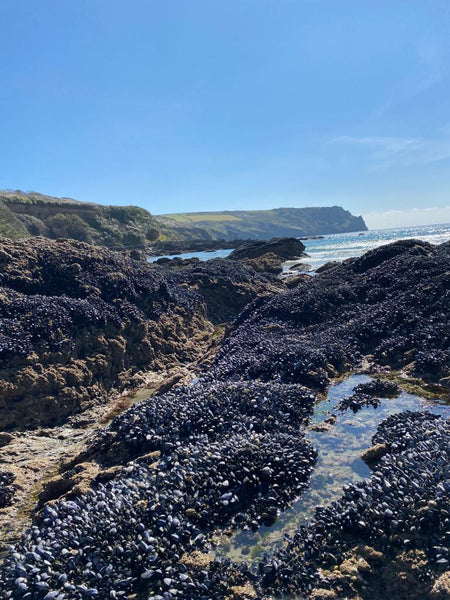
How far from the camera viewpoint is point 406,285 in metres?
15.0

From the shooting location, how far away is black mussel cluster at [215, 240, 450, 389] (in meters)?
10.5

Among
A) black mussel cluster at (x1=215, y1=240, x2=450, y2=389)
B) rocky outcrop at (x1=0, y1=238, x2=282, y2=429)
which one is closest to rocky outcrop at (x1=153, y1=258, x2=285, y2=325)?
rocky outcrop at (x1=0, y1=238, x2=282, y2=429)

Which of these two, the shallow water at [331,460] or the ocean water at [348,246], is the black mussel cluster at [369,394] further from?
the ocean water at [348,246]

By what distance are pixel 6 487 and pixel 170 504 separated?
3.89 m

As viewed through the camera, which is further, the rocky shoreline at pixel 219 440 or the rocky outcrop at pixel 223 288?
the rocky outcrop at pixel 223 288

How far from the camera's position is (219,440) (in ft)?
23.8

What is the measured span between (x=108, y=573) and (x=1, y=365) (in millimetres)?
7953

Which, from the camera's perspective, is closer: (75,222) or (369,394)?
(369,394)

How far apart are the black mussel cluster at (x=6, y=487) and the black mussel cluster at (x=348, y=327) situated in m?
5.68

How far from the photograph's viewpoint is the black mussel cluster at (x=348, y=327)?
1047cm

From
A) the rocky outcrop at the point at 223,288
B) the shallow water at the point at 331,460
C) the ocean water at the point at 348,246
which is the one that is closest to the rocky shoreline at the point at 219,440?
the shallow water at the point at 331,460

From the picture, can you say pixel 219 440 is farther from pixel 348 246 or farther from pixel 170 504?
pixel 348 246

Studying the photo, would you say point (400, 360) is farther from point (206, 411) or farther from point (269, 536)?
point (269, 536)

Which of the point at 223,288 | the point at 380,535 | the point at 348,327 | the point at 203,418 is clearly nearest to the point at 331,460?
the point at 380,535
